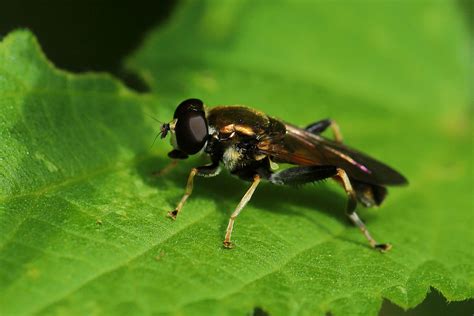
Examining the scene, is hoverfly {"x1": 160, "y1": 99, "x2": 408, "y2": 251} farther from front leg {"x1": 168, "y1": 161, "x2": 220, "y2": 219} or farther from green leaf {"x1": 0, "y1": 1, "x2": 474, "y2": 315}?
green leaf {"x1": 0, "y1": 1, "x2": 474, "y2": 315}

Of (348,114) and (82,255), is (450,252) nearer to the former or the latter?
(348,114)

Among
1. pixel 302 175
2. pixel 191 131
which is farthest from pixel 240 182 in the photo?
pixel 191 131

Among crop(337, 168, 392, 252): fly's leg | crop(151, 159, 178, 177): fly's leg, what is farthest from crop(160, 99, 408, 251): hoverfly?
crop(151, 159, 178, 177): fly's leg

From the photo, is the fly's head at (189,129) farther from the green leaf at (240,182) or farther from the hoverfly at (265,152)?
the green leaf at (240,182)

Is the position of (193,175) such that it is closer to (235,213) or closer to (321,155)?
(235,213)

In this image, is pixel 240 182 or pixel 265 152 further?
pixel 240 182

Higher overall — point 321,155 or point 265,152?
point 321,155
